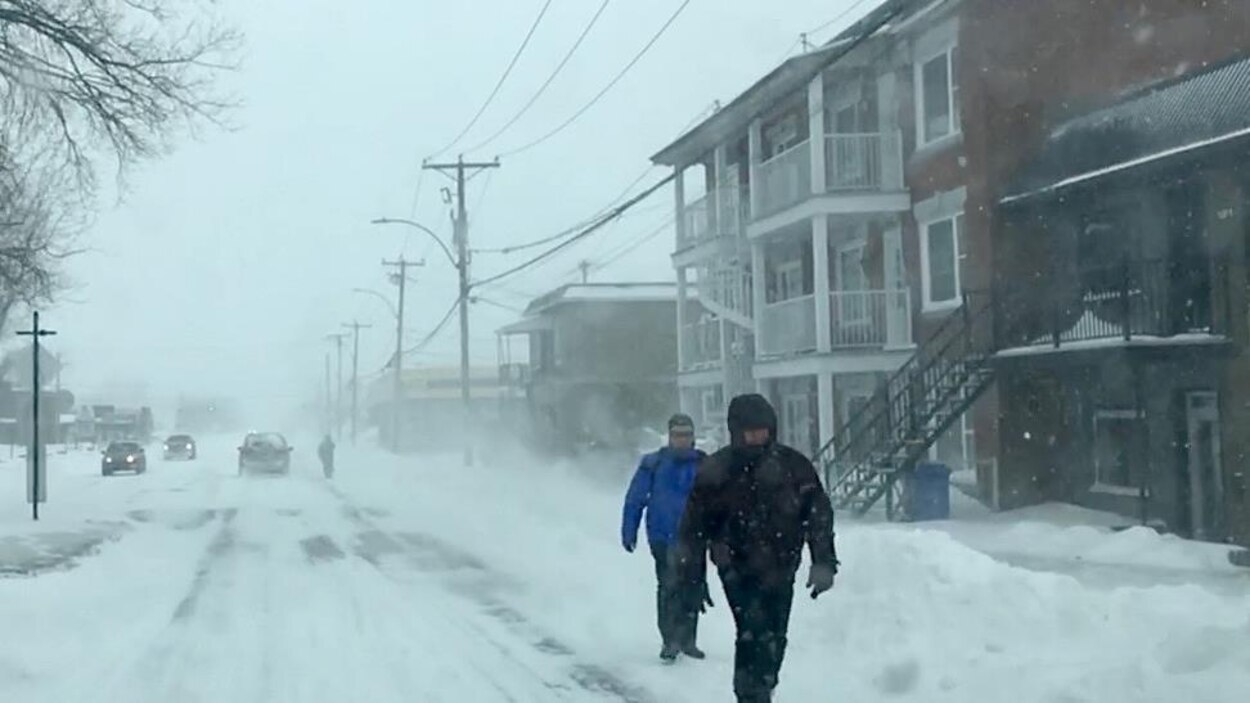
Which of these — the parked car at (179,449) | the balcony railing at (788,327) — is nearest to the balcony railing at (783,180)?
the balcony railing at (788,327)

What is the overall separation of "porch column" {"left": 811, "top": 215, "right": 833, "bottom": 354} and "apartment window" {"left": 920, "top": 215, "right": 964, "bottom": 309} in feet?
6.39

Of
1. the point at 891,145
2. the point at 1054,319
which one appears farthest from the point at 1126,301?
the point at 891,145

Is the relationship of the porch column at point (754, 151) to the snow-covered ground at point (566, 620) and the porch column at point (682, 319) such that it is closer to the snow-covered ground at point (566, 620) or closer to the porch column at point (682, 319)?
the porch column at point (682, 319)

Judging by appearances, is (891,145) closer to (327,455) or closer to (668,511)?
(668,511)

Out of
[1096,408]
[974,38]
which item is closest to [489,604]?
[1096,408]

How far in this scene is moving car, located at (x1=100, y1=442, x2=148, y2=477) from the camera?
60250 mm

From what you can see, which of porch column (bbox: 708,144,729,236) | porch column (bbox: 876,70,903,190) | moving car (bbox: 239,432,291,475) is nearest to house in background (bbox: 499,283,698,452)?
moving car (bbox: 239,432,291,475)

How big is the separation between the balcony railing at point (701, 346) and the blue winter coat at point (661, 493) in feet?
90.1

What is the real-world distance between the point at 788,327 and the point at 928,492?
887 centimetres

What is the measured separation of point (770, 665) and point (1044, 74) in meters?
19.5

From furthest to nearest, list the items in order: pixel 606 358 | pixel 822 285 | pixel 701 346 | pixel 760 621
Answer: pixel 606 358
pixel 701 346
pixel 822 285
pixel 760 621

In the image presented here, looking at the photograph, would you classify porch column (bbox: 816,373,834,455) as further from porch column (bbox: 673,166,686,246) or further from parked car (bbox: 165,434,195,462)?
parked car (bbox: 165,434,195,462)

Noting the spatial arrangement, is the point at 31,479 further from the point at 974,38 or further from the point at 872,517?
the point at 974,38

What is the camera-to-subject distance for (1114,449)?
23.5m
